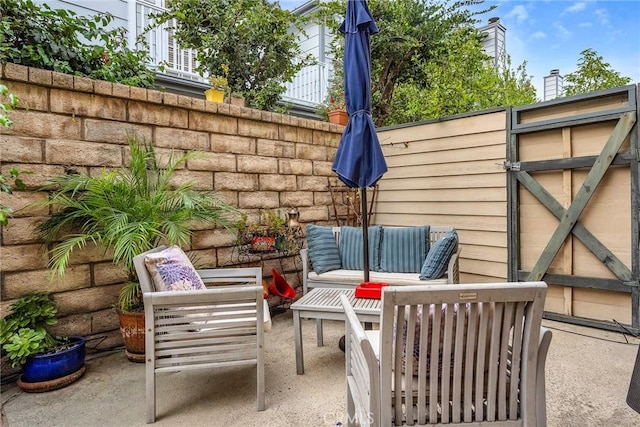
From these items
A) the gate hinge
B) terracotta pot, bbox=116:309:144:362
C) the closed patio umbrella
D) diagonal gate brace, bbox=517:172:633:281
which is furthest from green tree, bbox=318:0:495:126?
terracotta pot, bbox=116:309:144:362

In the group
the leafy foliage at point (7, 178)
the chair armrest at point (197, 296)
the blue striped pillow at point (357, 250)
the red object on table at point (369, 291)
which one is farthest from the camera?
the blue striped pillow at point (357, 250)

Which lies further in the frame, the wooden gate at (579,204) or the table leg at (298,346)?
the wooden gate at (579,204)

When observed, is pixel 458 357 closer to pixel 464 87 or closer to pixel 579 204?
pixel 579 204

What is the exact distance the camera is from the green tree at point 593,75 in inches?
220

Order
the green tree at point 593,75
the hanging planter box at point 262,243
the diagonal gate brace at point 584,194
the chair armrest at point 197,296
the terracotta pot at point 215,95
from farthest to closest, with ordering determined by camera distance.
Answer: the green tree at point 593,75 → the terracotta pot at point 215,95 → the hanging planter box at point 262,243 → the diagonal gate brace at point 584,194 → the chair armrest at point 197,296

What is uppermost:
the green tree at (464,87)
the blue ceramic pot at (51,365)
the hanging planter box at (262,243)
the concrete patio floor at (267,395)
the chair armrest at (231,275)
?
the green tree at (464,87)

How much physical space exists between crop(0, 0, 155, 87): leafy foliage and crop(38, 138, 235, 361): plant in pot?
87 cm

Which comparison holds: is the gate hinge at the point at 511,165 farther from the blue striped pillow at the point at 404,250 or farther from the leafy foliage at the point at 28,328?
the leafy foliage at the point at 28,328

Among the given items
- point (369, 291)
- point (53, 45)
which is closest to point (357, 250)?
point (369, 291)

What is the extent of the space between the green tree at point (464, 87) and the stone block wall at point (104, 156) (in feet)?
6.22

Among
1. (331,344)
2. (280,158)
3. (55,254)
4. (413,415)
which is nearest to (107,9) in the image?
(280,158)

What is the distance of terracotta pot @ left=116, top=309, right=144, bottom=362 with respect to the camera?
2.61 metres

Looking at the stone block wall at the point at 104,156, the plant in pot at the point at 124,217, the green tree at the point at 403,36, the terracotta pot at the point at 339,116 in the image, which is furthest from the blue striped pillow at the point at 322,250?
the green tree at the point at 403,36

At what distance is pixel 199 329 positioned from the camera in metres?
2.01
